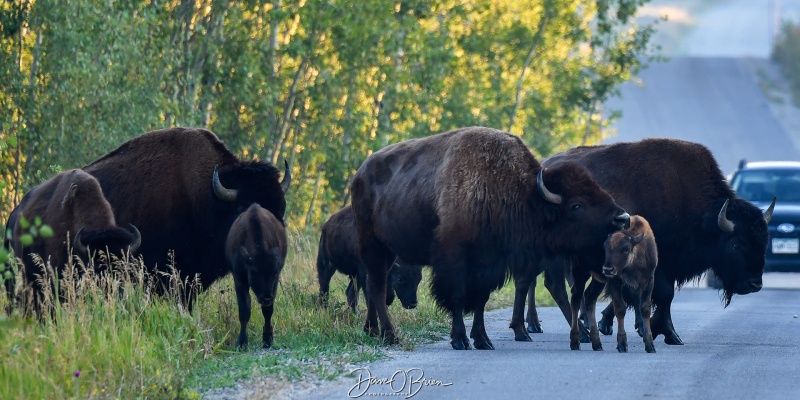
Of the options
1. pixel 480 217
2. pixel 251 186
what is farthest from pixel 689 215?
pixel 251 186

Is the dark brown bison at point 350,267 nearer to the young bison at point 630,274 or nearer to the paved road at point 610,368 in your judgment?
the paved road at point 610,368

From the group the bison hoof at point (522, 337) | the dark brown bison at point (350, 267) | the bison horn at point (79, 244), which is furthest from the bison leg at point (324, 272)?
the bison horn at point (79, 244)

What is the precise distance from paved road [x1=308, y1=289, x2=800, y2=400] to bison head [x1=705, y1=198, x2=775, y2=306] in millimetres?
614

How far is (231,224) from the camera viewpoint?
524 inches

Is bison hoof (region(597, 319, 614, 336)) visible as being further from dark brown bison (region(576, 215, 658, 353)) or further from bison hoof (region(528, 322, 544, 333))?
dark brown bison (region(576, 215, 658, 353))

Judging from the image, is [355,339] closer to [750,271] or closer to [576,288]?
[576,288]

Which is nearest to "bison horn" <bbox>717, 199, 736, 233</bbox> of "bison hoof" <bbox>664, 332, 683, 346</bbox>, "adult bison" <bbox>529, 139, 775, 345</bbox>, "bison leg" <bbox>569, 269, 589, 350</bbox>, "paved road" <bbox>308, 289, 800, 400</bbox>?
"adult bison" <bbox>529, 139, 775, 345</bbox>

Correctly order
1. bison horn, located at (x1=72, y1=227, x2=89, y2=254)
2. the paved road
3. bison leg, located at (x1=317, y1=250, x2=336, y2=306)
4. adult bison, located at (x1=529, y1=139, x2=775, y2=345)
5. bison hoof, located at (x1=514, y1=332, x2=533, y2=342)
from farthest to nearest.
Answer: bison leg, located at (x1=317, y1=250, x2=336, y2=306) → adult bison, located at (x1=529, y1=139, x2=775, y2=345) → bison hoof, located at (x1=514, y1=332, x2=533, y2=342) → bison horn, located at (x1=72, y1=227, x2=89, y2=254) → the paved road

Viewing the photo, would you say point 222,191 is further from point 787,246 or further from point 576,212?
point 787,246

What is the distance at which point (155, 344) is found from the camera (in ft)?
35.3

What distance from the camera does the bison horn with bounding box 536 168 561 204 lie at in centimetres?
1257

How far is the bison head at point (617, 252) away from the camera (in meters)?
12.1

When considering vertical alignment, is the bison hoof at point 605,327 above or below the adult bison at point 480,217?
below

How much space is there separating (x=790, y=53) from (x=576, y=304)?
67072 mm
